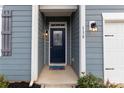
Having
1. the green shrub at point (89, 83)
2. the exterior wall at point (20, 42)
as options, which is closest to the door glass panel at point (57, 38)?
the exterior wall at point (20, 42)

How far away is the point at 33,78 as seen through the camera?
6508 mm

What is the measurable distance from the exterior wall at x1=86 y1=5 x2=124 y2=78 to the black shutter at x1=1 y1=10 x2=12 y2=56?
8.37ft

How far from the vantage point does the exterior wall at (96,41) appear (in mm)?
6727

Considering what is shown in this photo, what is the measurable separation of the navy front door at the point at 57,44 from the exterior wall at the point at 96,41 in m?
3.23

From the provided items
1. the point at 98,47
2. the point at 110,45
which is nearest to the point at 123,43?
the point at 110,45

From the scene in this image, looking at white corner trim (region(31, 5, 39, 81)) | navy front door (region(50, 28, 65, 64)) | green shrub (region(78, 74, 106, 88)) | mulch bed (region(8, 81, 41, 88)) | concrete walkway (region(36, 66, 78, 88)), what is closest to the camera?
green shrub (region(78, 74, 106, 88))

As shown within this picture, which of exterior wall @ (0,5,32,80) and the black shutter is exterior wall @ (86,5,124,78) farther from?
the black shutter

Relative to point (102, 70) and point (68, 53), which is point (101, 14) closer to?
point (102, 70)

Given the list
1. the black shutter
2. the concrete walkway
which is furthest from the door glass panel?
the black shutter

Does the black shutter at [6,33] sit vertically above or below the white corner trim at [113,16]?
below

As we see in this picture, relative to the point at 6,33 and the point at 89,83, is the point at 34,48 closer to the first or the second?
the point at 6,33

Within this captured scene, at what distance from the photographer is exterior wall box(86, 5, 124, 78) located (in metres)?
6.73

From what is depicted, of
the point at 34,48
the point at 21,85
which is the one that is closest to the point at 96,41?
the point at 34,48

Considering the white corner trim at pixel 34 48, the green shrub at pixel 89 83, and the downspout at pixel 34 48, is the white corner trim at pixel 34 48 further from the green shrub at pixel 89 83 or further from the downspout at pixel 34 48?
the green shrub at pixel 89 83
